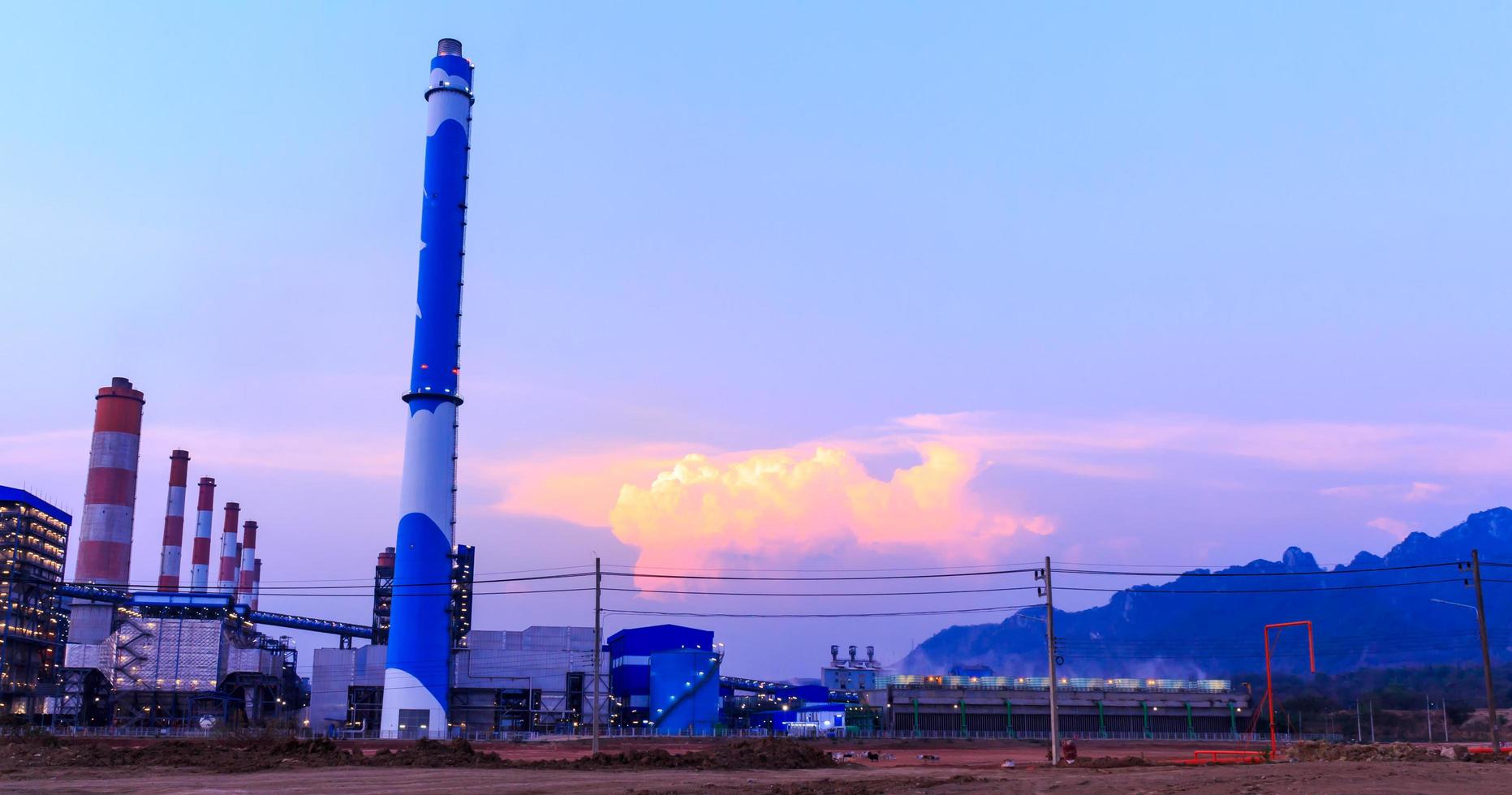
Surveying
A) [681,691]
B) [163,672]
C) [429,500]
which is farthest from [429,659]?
[163,672]

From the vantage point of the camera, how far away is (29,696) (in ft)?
341

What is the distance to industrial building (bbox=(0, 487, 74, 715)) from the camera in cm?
10362

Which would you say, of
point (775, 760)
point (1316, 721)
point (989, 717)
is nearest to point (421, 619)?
point (775, 760)

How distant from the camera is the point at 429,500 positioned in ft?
252

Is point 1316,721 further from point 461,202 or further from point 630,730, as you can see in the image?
point 461,202

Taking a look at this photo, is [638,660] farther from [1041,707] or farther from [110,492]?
[110,492]

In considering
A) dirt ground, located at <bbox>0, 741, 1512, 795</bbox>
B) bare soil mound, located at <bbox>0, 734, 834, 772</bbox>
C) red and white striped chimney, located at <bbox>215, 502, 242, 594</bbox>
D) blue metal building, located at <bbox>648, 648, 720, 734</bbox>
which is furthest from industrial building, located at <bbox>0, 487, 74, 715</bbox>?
dirt ground, located at <bbox>0, 741, 1512, 795</bbox>

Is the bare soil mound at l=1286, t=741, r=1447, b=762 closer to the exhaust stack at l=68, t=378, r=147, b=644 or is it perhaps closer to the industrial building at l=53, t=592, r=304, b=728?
the industrial building at l=53, t=592, r=304, b=728

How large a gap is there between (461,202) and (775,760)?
5028 centimetres

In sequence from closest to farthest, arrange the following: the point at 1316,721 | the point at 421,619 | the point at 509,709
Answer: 1. the point at 421,619
2. the point at 509,709
3. the point at 1316,721

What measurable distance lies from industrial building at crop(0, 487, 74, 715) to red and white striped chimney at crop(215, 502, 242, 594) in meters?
21.4

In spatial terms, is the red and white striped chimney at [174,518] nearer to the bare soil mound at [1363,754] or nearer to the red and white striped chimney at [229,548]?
the red and white striped chimney at [229,548]

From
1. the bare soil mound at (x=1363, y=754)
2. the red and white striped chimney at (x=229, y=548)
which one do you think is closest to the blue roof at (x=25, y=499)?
the red and white striped chimney at (x=229, y=548)

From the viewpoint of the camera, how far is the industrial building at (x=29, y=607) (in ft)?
340
